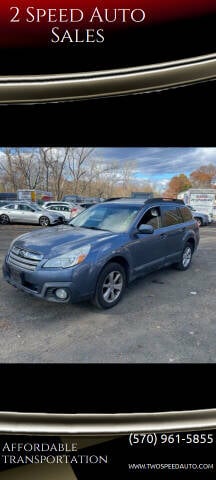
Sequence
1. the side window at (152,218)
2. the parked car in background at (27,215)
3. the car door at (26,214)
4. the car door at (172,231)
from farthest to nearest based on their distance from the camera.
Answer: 1. the car door at (26,214)
2. the parked car in background at (27,215)
3. the car door at (172,231)
4. the side window at (152,218)

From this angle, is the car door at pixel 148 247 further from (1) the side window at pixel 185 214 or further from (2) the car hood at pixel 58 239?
(1) the side window at pixel 185 214

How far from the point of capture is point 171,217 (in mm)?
4039

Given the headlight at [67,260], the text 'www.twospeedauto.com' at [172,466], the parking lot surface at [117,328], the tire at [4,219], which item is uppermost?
the tire at [4,219]

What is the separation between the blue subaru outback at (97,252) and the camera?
2471 mm

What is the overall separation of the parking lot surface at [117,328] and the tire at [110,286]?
0.13 m

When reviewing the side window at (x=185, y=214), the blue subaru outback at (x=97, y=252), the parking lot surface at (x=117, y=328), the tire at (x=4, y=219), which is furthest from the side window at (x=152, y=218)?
the tire at (x=4, y=219)

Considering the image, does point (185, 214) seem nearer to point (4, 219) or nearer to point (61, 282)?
point (61, 282)

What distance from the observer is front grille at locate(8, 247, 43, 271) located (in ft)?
8.39

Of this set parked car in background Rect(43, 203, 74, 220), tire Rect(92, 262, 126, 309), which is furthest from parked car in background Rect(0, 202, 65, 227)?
tire Rect(92, 262, 126, 309)

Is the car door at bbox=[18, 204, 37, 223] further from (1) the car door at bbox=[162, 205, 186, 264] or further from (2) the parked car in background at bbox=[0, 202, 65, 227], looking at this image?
(1) the car door at bbox=[162, 205, 186, 264]

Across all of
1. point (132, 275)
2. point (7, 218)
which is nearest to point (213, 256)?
point (132, 275)

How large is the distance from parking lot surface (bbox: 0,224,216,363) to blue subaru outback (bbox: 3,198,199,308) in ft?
1.05

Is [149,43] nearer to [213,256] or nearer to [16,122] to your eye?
[16,122]

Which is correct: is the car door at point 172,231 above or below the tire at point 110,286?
above
